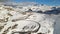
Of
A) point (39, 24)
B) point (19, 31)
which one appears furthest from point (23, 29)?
point (39, 24)

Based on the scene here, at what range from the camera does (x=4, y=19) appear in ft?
8.04

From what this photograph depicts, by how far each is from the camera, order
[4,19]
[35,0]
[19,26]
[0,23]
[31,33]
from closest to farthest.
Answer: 1. [31,33]
2. [19,26]
3. [0,23]
4. [4,19]
5. [35,0]

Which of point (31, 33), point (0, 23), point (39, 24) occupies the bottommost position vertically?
point (31, 33)

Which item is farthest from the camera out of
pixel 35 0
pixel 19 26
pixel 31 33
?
pixel 35 0

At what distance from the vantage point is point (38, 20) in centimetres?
236

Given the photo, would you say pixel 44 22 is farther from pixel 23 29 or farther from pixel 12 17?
pixel 12 17

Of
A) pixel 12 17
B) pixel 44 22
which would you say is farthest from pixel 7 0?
pixel 44 22

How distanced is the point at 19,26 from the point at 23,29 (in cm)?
12

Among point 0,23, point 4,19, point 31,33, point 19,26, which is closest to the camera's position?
point 31,33

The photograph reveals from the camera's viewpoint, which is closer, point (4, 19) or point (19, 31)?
point (19, 31)

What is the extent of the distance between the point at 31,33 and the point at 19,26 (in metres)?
0.24

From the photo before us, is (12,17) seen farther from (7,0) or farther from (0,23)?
(7,0)

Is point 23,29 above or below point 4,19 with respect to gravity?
below

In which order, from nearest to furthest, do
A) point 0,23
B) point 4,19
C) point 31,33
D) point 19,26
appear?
point 31,33, point 19,26, point 0,23, point 4,19
